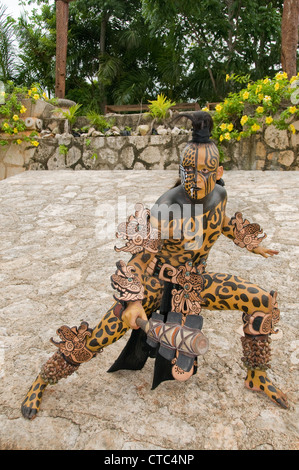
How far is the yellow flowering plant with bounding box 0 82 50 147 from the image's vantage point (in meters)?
7.54

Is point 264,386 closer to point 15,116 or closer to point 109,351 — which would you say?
point 109,351

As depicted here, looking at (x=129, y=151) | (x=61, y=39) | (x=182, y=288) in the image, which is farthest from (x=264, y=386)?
(x=61, y=39)

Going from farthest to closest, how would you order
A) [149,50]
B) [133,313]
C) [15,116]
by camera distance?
[149,50] < [15,116] < [133,313]

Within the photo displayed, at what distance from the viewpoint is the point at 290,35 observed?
285 inches

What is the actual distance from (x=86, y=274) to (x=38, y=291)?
459 mm

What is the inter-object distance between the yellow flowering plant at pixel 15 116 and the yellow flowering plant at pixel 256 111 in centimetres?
367

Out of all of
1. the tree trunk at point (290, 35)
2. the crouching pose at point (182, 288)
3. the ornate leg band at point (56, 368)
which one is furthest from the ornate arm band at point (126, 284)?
the tree trunk at point (290, 35)

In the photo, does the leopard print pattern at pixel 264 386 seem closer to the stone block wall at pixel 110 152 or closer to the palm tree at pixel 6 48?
the stone block wall at pixel 110 152

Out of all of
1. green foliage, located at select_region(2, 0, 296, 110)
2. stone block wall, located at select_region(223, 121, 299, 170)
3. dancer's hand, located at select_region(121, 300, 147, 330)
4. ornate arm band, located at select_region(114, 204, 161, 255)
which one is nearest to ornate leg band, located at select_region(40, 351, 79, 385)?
dancer's hand, located at select_region(121, 300, 147, 330)

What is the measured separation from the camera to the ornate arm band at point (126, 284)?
1.54 m

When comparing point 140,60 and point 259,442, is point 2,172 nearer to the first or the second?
point 259,442

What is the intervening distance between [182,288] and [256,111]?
17.9ft

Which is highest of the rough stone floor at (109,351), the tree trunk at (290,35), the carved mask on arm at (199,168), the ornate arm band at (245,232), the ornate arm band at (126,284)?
the tree trunk at (290,35)
